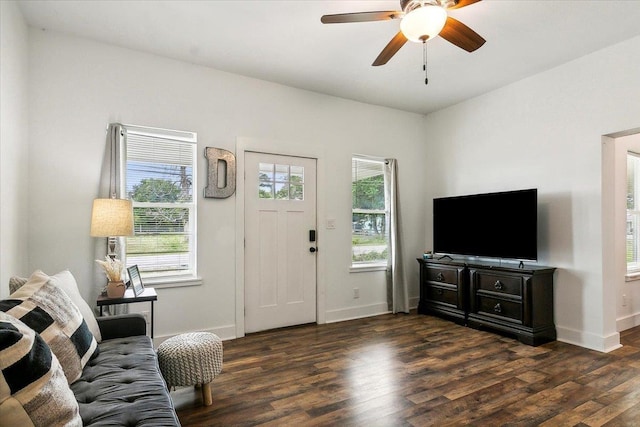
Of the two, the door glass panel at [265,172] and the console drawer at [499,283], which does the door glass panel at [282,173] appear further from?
the console drawer at [499,283]

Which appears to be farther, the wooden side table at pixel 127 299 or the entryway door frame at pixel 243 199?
the entryway door frame at pixel 243 199

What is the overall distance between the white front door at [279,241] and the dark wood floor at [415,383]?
15.0 inches

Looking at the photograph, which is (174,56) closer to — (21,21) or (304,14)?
(21,21)

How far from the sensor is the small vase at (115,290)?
255cm

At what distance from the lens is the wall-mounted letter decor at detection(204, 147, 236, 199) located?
3.54 m

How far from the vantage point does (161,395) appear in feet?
4.95

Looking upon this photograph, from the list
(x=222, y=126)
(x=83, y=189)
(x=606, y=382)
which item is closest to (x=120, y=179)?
(x=83, y=189)

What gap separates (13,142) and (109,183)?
0.69 metres

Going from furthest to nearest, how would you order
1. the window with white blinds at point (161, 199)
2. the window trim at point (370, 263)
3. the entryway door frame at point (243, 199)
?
the window trim at point (370, 263)
the entryway door frame at point (243, 199)
the window with white blinds at point (161, 199)

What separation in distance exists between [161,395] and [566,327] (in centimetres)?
377

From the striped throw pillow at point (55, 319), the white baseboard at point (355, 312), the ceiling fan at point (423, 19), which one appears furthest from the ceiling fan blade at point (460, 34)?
the white baseboard at point (355, 312)

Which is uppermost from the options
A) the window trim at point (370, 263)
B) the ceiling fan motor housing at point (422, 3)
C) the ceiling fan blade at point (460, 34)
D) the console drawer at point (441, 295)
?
the ceiling fan motor housing at point (422, 3)

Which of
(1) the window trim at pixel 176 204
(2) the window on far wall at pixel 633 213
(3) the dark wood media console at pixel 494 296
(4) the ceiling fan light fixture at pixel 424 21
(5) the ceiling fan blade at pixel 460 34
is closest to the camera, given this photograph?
(4) the ceiling fan light fixture at pixel 424 21

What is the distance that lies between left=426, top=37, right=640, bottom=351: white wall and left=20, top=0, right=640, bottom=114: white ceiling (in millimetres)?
210
